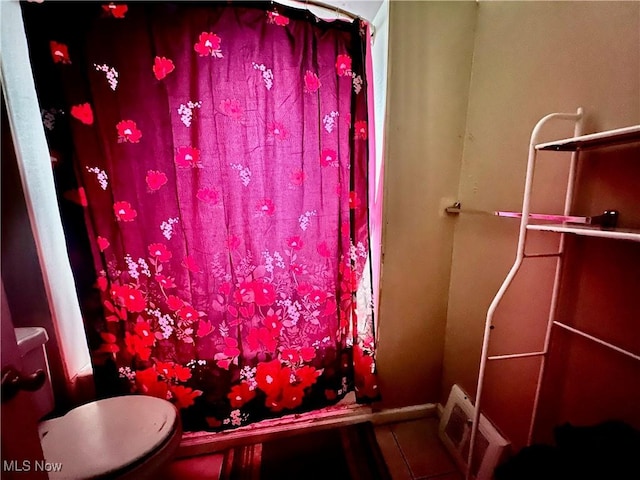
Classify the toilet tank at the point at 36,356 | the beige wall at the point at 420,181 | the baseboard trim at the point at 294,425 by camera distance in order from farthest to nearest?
the baseboard trim at the point at 294,425 → the beige wall at the point at 420,181 → the toilet tank at the point at 36,356

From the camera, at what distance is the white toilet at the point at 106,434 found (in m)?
0.82

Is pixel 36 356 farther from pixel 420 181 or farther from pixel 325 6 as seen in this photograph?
pixel 325 6

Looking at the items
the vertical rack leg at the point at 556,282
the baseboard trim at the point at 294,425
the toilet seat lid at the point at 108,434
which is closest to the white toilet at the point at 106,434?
the toilet seat lid at the point at 108,434

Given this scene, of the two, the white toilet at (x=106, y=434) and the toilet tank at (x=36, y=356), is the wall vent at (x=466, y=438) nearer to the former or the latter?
the white toilet at (x=106, y=434)

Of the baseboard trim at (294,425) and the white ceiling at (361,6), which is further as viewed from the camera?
the baseboard trim at (294,425)

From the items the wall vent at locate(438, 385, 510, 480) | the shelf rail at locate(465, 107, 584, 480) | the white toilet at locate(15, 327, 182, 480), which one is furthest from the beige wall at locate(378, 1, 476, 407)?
the white toilet at locate(15, 327, 182, 480)

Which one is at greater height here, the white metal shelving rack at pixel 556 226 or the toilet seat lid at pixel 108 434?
the white metal shelving rack at pixel 556 226

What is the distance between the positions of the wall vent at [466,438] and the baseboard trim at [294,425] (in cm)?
19

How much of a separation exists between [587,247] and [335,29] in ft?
4.12

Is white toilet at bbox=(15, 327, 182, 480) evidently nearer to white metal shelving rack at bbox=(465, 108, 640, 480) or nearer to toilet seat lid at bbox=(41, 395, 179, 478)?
toilet seat lid at bbox=(41, 395, 179, 478)

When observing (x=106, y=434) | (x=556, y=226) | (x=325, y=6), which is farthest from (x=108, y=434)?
(x=325, y=6)

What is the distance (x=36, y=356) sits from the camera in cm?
102

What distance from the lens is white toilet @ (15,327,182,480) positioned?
82 cm

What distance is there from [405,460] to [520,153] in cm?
143
